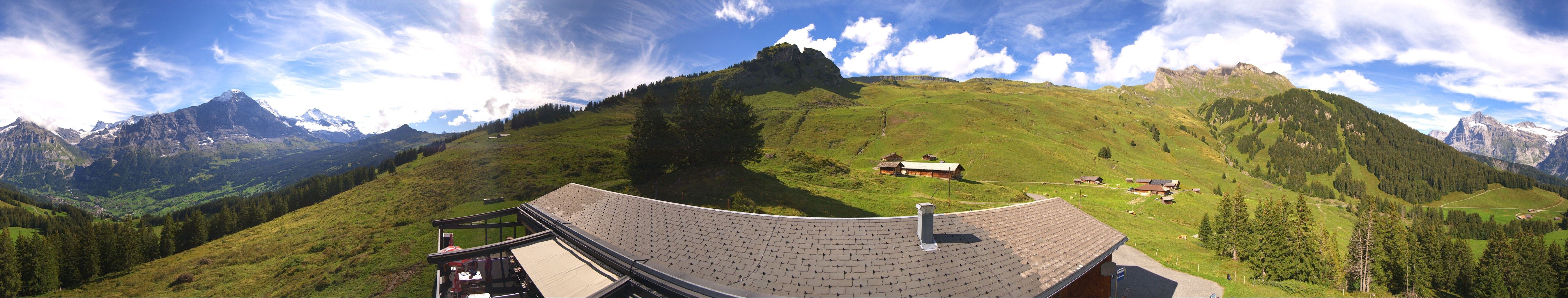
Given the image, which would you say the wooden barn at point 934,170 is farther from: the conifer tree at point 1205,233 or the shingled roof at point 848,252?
the shingled roof at point 848,252

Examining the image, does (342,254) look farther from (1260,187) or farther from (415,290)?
(1260,187)

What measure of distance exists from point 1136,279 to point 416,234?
5109 cm

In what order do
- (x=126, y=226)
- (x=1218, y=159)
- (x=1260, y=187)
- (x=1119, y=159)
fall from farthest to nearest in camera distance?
(x=1218, y=159)
(x=1260, y=187)
(x=1119, y=159)
(x=126, y=226)

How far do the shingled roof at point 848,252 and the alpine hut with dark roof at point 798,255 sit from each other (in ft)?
0.12

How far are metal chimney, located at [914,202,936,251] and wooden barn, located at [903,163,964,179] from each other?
5581 cm

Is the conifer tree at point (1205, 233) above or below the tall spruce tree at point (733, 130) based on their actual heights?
below

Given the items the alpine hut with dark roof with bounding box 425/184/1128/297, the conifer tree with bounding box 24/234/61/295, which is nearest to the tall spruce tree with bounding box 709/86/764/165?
the alpine hut with dark roof with bounding box 425/184/1128/297

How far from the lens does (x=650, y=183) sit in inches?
1501

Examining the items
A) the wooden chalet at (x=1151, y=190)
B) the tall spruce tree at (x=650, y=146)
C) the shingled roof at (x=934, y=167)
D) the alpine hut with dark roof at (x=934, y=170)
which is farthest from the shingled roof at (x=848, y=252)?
the wooden chalet at (x=1151, y=190)

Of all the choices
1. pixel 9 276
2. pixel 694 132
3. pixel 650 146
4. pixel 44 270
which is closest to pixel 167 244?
pixel 44 270

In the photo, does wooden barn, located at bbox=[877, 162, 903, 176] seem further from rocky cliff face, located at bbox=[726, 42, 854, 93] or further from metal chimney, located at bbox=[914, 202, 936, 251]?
rocky cliff face, located at bbox=[726, 42, 854, 93]

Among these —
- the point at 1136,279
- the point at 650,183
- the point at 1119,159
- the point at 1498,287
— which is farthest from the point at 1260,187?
the point at 650,183

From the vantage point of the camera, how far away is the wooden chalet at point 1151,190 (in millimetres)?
73625

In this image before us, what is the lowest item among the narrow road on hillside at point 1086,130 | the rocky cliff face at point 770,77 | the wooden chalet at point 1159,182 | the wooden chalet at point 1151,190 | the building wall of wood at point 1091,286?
the wooden chalet at point 1151,190
